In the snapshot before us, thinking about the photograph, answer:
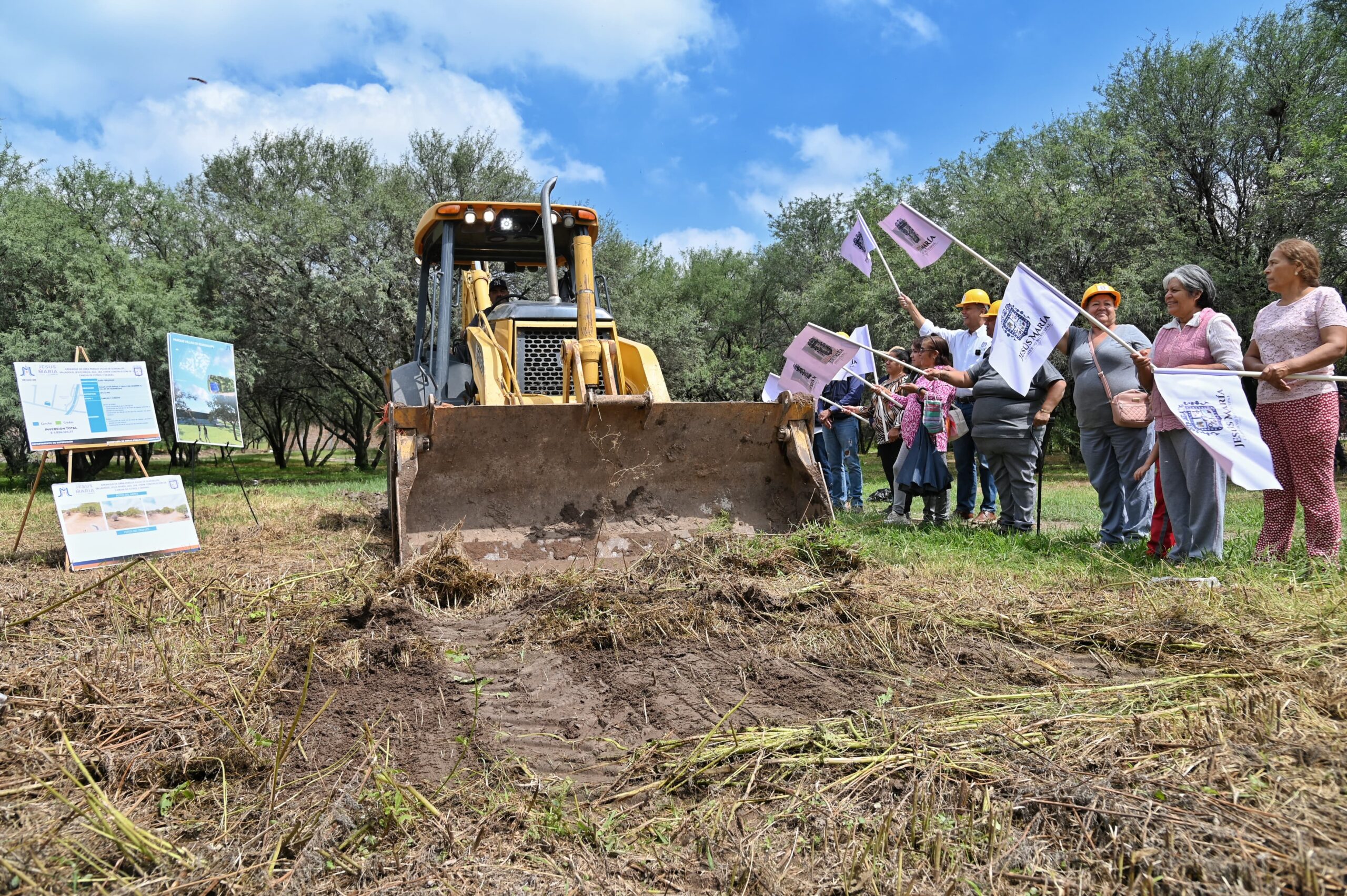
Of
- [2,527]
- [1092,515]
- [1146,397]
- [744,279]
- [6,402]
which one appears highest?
[744,279]

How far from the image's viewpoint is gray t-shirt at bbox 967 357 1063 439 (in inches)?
253

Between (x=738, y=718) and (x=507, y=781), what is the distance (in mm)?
822

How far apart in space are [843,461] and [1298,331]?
4891mm

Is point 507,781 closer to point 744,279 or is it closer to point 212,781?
point 212,781

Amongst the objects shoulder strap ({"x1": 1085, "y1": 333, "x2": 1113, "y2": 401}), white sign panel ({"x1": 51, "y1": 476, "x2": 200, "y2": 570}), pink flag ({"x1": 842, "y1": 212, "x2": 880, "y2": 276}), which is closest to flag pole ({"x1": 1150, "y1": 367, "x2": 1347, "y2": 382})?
shoulder strap ({"x1": 1085, "y1": 333, "x2": 1113, "y2": 401})

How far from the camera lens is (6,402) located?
13.6 m

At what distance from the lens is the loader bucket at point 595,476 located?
5.32 metres

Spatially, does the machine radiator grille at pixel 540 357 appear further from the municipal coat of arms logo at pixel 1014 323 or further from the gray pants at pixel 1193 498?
the gray pants at pixel 1193 498

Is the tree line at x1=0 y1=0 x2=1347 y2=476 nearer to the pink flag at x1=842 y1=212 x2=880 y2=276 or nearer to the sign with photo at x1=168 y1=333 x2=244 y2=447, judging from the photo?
the sign with photo at x1=168 y1=333 x2=244 y2=447

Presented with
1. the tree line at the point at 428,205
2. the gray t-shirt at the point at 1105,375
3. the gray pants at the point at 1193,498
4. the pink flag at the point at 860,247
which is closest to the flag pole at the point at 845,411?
the pink flag at the point at 860,247

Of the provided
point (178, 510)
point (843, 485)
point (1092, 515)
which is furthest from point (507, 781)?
point (1092, 515)

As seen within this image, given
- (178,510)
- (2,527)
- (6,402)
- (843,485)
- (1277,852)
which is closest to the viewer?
(1277,852)

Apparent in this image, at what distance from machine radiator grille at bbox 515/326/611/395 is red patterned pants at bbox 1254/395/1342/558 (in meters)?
4.38

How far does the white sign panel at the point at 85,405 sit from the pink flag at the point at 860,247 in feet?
21.2
